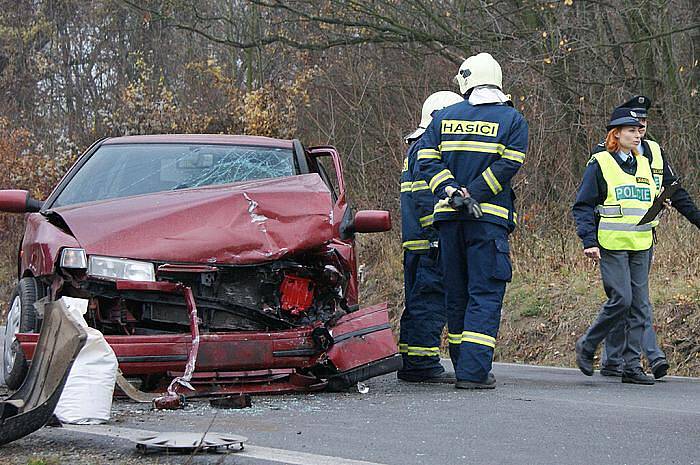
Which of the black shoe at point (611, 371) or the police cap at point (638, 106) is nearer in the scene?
the police cap at point (638, 106)

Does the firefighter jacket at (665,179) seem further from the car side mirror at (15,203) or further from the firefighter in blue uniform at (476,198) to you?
the car side mirror at (15,203)

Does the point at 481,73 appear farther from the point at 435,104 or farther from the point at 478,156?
the point at 435,104

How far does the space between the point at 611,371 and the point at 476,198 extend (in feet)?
7.27

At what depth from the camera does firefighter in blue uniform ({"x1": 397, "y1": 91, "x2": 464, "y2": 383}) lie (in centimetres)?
862

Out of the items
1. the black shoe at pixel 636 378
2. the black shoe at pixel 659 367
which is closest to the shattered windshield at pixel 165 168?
the black shoe at pixel 636 378

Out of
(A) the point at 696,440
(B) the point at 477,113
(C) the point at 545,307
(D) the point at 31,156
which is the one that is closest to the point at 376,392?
(B) the point at 477,113

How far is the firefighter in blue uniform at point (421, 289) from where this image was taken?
28.3 ft

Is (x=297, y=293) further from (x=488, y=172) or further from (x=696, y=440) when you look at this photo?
(x=696, y=440)

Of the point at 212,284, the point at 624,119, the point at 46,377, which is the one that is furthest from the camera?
the point at 624,119

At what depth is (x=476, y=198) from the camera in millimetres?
7789

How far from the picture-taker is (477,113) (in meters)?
7.93

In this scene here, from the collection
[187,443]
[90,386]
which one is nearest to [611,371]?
[90,386]

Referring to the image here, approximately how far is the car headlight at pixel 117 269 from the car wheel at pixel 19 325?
1.83 ft

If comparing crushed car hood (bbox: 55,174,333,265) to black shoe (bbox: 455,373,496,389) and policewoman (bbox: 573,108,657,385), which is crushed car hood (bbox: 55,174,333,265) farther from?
policewoman (bbox: 573,108,657,385)
